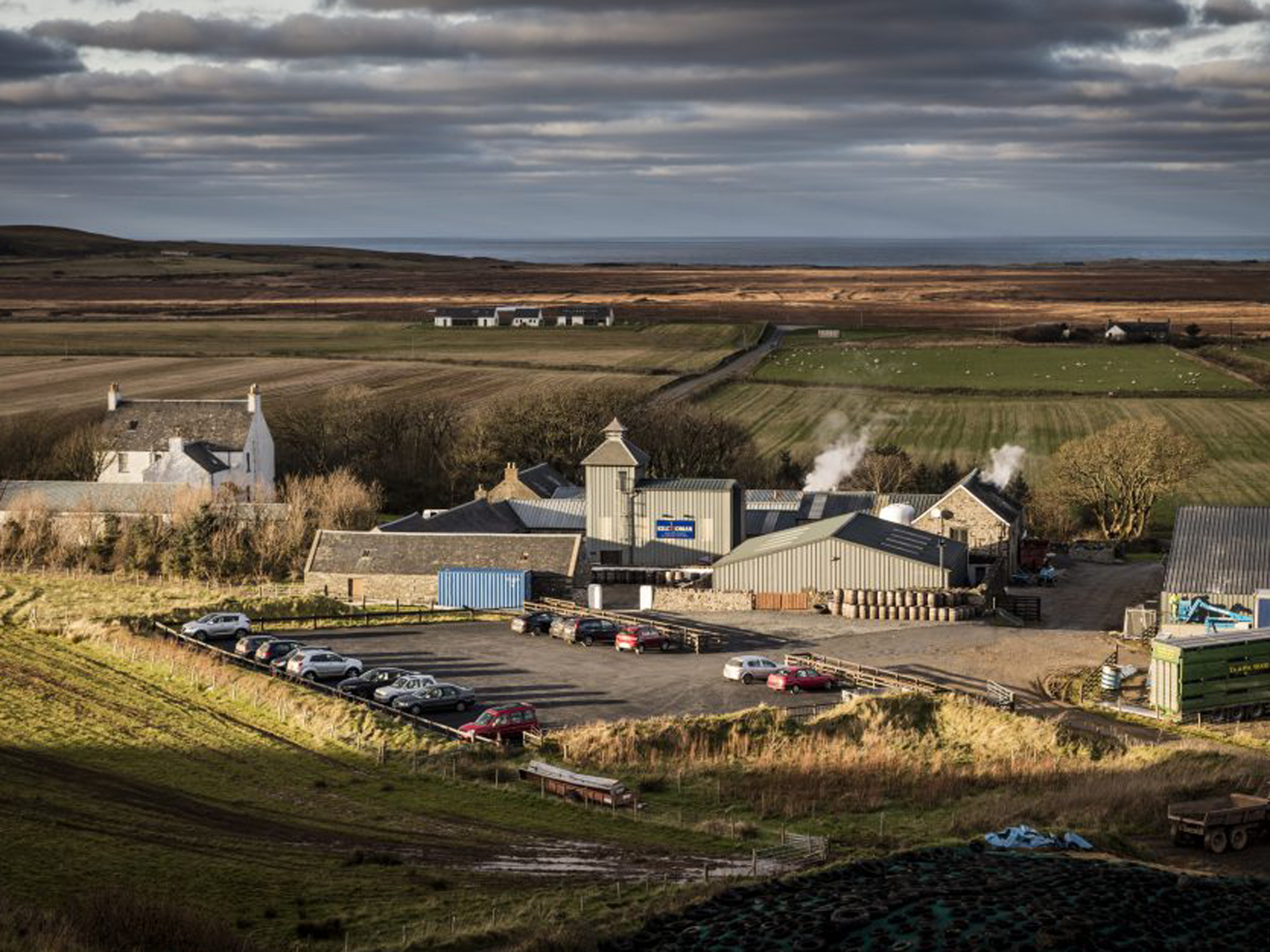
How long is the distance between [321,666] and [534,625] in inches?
354

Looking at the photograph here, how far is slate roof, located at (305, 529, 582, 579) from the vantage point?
59.0m

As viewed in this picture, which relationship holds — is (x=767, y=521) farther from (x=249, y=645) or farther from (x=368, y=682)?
(x=368, y=682)

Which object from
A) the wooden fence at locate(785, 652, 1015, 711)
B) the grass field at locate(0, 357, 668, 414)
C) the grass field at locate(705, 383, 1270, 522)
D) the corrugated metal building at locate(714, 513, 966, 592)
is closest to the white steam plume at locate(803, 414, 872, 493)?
the grass field at locate(705, 383, 1270, 522)

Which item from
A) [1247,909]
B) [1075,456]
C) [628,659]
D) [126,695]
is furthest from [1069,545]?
[1247,909]

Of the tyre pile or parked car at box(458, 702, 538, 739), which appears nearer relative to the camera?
the tyre pile

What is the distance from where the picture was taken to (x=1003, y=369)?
132 m

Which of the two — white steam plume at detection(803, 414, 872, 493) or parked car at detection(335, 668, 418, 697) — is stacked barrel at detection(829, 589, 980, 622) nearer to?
parked car at detection(335, 668, 418, 697)

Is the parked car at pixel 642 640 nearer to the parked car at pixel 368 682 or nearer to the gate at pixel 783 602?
the gate at pixel 783 602

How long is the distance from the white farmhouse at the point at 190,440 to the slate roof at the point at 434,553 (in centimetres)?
1582

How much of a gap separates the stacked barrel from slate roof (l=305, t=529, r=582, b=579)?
9.62 metres

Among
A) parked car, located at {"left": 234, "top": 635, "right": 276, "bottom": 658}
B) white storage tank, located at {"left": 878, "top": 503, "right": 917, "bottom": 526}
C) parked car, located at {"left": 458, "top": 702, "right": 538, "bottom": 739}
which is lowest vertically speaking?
parked car, located at {"left": 458, "top": 702, "right": 538, "bottom": 739}

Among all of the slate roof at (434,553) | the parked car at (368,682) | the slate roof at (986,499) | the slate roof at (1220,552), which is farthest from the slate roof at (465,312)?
the parked car at (368,682)

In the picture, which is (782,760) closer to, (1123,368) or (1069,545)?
(1069,545)

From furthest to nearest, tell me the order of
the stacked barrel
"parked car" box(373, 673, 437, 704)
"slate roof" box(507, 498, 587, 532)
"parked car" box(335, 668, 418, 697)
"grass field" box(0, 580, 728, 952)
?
"slate roof" box(507, 498, 587, 532), the stacked barrel, "parked car" box(335, 668, 418, 697), "parked car" box(373, 673, 437, 704), "grass field" box(0, 580, 728, 952)
